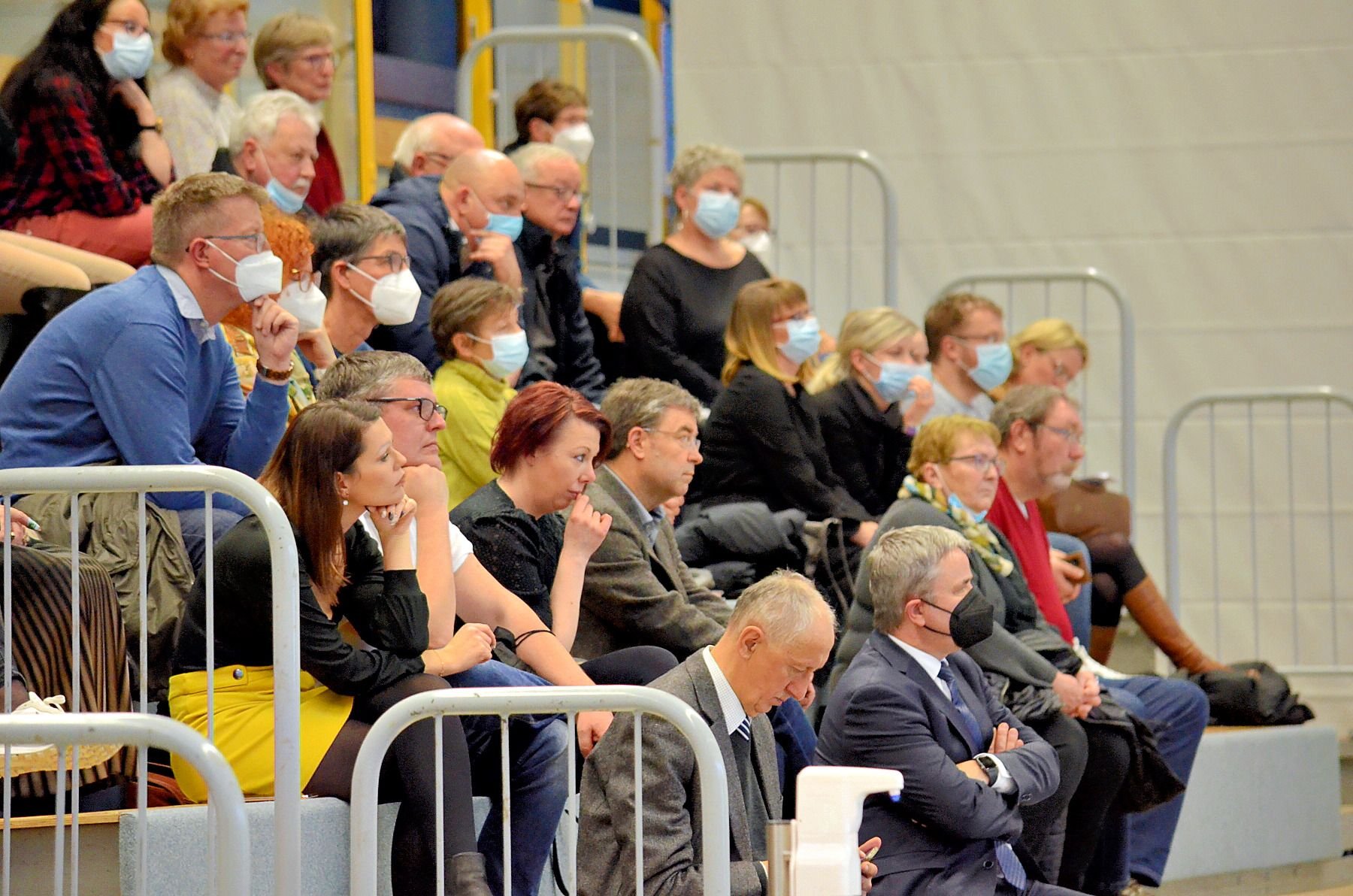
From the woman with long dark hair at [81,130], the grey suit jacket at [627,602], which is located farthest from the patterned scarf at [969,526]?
the woman with long dark hair at [81,130]

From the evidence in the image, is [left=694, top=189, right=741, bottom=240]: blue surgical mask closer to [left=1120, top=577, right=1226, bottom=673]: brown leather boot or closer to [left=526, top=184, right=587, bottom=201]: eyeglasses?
[left=526, top=184, right=587, bottom=201]: eyeglasses

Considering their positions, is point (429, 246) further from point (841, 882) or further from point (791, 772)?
point (841, 882)

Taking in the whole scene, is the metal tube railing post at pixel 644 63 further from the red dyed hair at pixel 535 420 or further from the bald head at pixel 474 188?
the red dyed hair at pixel 535 420

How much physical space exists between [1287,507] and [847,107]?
7.23 feet

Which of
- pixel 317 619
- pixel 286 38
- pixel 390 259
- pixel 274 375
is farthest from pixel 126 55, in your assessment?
pixel 317 619

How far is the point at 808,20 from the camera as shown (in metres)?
8.03

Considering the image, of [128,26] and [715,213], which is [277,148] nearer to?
[128,26]

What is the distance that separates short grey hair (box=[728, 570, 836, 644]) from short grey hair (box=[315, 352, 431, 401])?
81cm

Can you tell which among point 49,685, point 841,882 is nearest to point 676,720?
point 841,882

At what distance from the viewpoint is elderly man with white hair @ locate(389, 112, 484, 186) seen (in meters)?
5.95

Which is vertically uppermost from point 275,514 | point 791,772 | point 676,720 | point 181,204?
point 181,204

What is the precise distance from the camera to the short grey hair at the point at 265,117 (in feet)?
17.2

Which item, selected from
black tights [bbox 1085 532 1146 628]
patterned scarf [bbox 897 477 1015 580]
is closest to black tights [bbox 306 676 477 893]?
patterned scarf [bbox 897 477 1015 580]

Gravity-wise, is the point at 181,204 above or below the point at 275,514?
above
